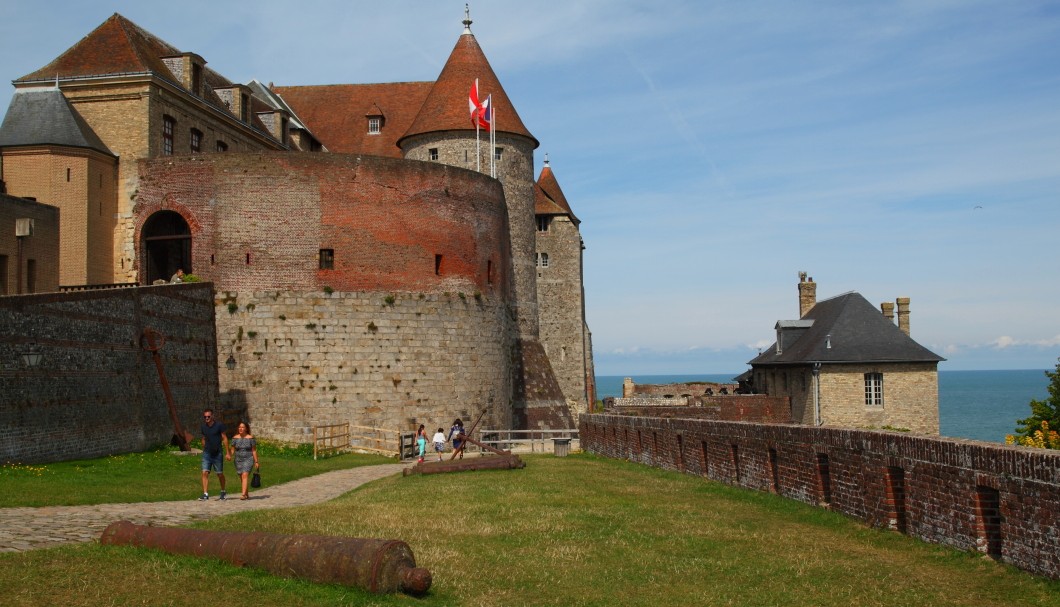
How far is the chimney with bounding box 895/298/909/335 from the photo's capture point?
4938 centimetres

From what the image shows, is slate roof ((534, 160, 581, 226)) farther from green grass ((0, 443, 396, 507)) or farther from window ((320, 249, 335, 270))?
green grass ((0, 443, 396, 507))

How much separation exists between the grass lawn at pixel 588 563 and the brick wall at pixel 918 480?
0.83ft

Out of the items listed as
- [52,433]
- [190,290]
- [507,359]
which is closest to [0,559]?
[52,433]

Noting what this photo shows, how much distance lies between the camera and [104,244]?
32344 mm

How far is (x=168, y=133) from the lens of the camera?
34.9 m

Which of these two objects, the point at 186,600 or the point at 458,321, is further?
the point at 458,321

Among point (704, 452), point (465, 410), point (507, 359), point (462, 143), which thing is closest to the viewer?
point (704, 452)

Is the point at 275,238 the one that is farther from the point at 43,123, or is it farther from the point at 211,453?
the point at 211,453

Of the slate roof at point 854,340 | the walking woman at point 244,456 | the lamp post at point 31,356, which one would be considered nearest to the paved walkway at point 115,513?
the walking woman at point 244,456

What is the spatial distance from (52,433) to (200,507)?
7.34 meters

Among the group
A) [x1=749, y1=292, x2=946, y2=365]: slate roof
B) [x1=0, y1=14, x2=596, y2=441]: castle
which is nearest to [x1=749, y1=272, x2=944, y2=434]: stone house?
[x1=749, y1=292, x2=946, y2=365]: slate roof

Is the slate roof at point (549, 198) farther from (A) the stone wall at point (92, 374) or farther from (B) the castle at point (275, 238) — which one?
(A) the stone wall at point (92, 374)

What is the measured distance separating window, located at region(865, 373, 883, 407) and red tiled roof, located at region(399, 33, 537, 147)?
18180 millimetres

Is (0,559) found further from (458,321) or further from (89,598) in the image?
(458,321)
